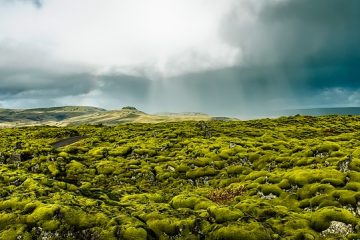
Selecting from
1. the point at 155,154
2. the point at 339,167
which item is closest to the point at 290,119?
the point at 155,154

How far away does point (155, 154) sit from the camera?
217 feet

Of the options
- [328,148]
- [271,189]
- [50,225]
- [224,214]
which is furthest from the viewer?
[328,148]

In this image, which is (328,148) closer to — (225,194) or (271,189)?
(271,189)

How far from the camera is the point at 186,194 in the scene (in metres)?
37.7

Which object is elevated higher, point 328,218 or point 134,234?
point 328,218

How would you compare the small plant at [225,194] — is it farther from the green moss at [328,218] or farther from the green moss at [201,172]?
the green moss at [328,218]

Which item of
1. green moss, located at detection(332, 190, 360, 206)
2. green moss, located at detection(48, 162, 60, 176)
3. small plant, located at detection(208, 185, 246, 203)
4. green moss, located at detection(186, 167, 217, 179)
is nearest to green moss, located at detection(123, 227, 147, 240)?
small plant, located at detection(208, 185, 246, 203)

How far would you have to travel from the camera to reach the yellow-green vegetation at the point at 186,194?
84.6 feet

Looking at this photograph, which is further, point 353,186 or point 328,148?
point 328,148

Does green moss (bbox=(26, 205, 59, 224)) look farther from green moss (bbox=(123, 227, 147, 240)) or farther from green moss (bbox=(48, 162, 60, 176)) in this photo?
green moss (bbox=(48, 162, 60, 176))

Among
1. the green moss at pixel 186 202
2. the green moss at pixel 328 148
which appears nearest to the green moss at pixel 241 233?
the green moss at pixel 186 202

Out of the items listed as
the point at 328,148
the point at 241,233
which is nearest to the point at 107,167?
the point at 328,148

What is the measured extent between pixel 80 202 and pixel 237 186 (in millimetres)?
19961

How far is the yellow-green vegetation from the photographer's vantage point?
84.6ft
